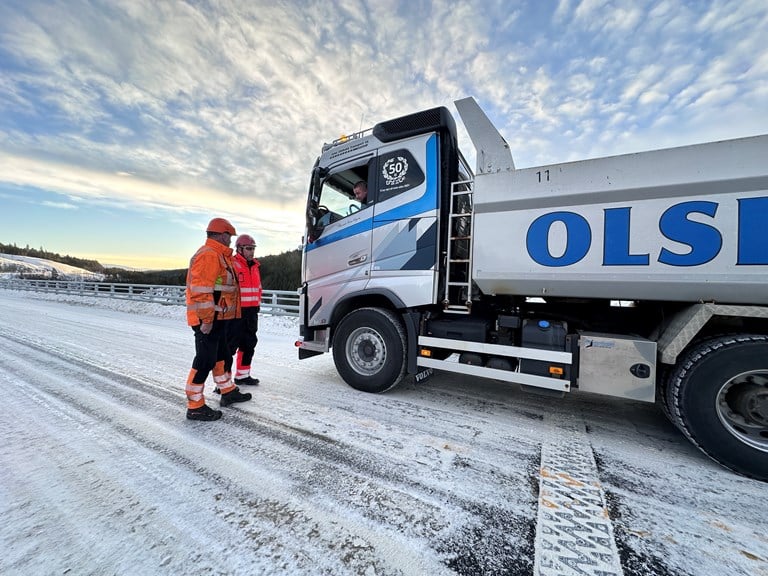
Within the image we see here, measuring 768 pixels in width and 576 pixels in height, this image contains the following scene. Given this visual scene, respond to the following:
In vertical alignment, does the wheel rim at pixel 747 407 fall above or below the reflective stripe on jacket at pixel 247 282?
below

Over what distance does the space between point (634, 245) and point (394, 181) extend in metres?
2.39

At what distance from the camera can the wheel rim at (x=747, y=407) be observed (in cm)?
235

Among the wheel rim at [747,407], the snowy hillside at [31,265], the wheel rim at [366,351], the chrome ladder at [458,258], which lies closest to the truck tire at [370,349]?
the wheel rim at [366,351]

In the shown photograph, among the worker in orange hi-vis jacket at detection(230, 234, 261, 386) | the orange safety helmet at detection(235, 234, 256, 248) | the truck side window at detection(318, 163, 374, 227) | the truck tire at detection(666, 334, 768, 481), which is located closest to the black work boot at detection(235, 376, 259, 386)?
the worker in orange hi-vis jacket at detection(230, 234, 261, 386)

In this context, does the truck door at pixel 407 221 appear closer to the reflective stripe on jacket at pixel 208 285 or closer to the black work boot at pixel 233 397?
the reflective stripe on jacket at pixel 208 285

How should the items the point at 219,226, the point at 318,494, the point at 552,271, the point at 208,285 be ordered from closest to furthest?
the point at 318,494 < the point at 552,271 < the point at 208,285 < the point at 219,226

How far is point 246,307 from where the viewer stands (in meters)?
4.17

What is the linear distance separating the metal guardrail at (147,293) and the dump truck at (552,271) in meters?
7.33

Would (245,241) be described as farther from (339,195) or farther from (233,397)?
(233,397)

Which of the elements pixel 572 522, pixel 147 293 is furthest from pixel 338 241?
pixel 147 293

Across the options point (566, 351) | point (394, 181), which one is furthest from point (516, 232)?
point (394, 181)

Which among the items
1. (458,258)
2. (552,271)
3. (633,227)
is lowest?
(552,271)

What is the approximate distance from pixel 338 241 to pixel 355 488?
280 centimetres

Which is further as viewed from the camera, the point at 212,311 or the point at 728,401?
the point at 212,311
